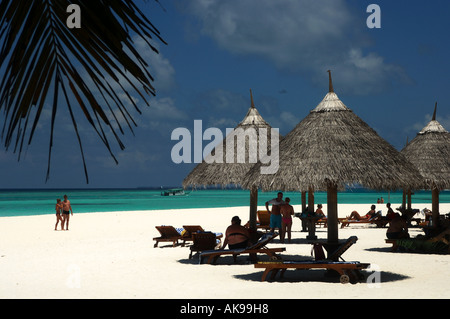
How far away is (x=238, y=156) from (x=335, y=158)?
433 cm

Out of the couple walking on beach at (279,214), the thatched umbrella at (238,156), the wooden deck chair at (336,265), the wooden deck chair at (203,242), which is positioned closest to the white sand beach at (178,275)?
the wooden deck chair at (336,265)

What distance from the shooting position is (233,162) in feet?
44.0

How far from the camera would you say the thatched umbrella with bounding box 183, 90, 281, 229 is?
12.9 metres

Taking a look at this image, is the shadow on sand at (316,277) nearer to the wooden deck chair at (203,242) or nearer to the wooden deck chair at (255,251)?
the wooden deck chair at (255,251)

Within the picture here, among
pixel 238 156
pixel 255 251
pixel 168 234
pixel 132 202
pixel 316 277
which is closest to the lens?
pixel 316 277

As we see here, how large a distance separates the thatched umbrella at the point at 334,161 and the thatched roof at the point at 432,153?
200 inches

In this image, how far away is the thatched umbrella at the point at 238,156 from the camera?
509 inches

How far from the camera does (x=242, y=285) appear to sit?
8523 mm

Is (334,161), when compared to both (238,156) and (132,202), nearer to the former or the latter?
(238,156)

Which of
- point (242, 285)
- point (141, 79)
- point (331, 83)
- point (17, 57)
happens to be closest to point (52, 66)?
point (17, 57)

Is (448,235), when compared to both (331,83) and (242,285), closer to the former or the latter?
(331,83)

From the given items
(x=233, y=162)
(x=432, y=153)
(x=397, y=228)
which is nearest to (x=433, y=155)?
(x=432, y=153)

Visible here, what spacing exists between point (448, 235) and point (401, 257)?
1.54 meters
